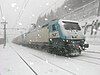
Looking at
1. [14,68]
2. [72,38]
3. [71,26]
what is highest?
[71,26]

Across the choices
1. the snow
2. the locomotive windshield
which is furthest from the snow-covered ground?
the locomotive windshield

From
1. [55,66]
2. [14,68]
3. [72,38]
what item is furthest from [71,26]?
[14,68]

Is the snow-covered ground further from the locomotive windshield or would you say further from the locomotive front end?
the locomotive windshield

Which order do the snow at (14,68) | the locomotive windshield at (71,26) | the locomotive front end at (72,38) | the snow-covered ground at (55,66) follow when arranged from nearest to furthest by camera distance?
the snow-covered ground at (55,66) → the snow at (14,68) → the locomotive front end at (72,38) → the locomotive windshield at (71,26)

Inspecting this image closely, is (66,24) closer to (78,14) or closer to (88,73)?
(88,73)

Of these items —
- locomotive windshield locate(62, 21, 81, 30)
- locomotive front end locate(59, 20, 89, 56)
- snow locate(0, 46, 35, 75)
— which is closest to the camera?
snow locate(0, 46, 35, 75)

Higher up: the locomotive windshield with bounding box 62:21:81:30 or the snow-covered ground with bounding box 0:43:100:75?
the locomotive windshield with bounding box 62:21:81:30

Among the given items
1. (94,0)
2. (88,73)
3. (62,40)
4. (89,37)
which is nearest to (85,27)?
(89,37)

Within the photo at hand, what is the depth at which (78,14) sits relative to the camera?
1852 inches

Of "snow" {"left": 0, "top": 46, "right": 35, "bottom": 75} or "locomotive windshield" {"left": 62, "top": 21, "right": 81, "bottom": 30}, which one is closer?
"snow" {"left": 0, "top": 46, "right": 35, "bottom": 75}

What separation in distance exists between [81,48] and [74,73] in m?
7.22

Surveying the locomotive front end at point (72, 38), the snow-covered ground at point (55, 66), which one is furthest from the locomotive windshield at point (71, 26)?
the snow-covered ground at point (55, 66)

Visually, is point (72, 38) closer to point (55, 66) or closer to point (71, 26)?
point (71, 26)

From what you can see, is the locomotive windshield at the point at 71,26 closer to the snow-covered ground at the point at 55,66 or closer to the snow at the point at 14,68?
the snow-covered ground at the point at 55,66
